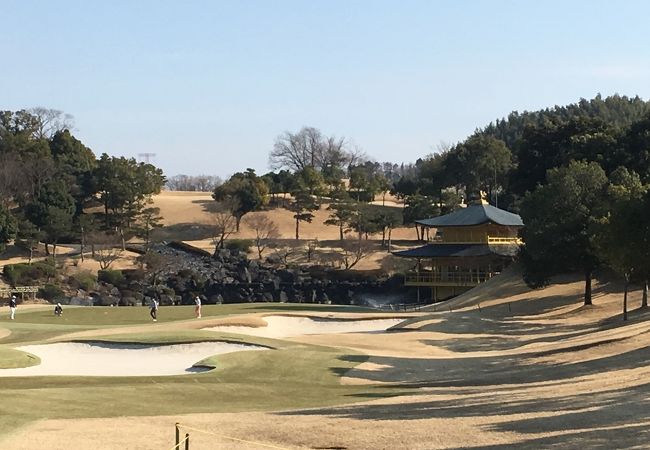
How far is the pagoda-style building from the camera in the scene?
79688mm

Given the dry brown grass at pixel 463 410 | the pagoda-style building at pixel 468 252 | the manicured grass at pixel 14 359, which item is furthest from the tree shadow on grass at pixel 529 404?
the pagoda-style building at pixel 468 252

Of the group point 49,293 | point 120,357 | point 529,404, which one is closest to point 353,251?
point 49,293

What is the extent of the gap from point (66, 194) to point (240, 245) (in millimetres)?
21940

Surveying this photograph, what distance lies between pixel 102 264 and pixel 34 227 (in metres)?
8.56

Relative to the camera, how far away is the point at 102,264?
94.8 m

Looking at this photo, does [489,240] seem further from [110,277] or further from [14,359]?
[14,359]

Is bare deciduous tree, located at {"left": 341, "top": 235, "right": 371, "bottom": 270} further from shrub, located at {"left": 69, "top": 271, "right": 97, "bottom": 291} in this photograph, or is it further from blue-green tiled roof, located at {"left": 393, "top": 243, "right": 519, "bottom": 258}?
shrub, located at {"left": 69, "top": 271, "right": 97, "bottom": 291}

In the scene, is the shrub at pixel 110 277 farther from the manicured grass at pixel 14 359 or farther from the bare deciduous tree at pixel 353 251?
the manicured grass at pixel 14 359

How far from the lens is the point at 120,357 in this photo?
35375mm

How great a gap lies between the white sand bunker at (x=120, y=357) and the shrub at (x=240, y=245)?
69.3 metres

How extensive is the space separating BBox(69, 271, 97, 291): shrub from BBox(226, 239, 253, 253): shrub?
22876mm

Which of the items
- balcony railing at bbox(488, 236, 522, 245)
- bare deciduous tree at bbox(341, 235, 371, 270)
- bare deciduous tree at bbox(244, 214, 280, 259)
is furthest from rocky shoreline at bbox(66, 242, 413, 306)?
balcony railing at bbox(488, 236, 522, 245)

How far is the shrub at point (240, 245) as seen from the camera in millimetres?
106438

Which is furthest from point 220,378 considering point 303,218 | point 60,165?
point 60,165
